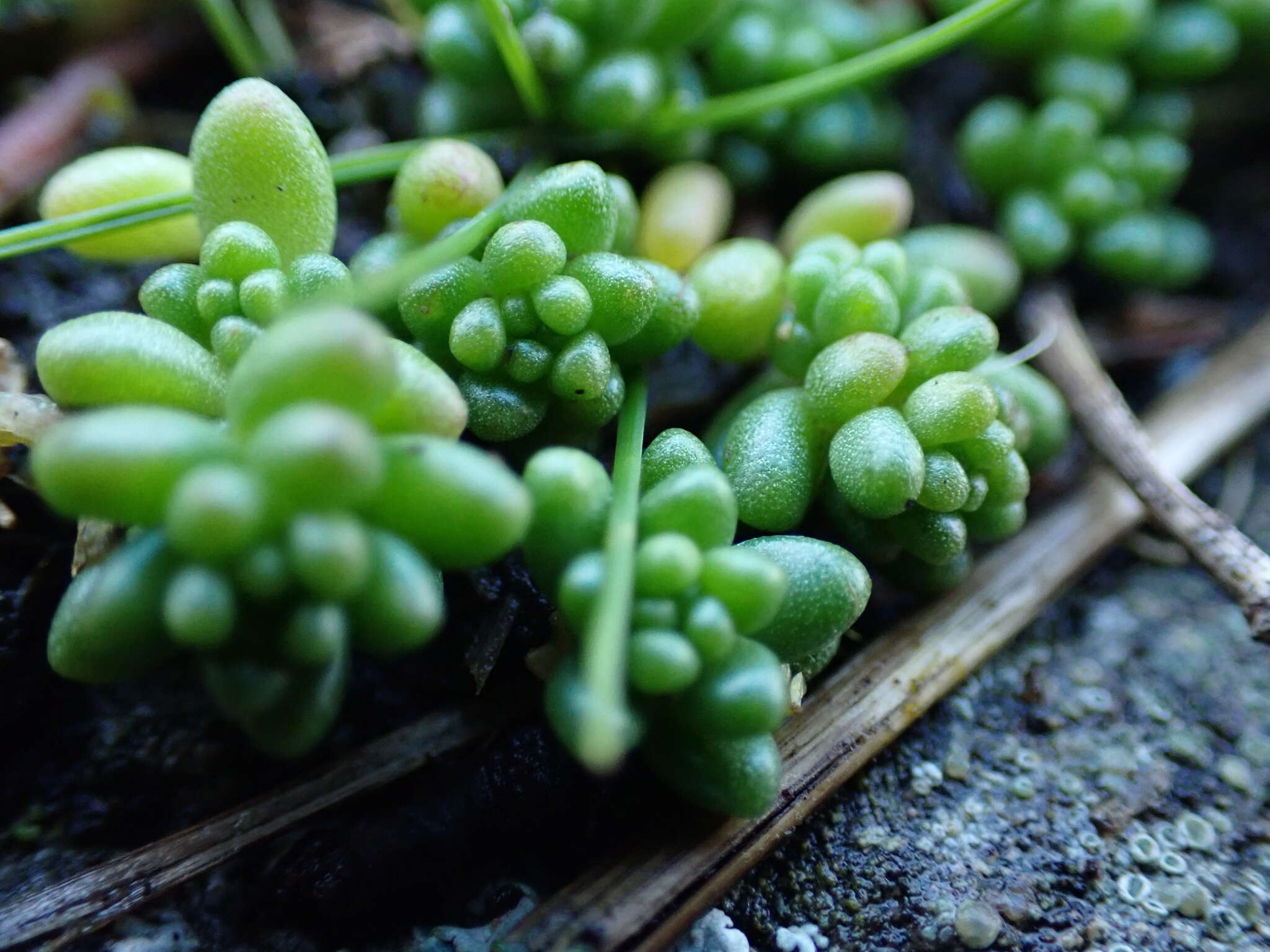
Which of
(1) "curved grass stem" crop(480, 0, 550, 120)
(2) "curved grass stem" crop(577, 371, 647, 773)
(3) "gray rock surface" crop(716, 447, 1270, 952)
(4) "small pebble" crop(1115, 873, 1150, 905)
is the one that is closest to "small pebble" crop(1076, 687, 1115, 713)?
(3) "gray rock surface" crop(716, 447, 1270, 952)

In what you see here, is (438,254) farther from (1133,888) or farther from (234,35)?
(1133,888)

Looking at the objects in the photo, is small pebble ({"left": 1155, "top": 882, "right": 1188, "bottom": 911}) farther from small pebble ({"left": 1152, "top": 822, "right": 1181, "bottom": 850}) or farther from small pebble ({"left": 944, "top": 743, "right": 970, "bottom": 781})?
small pebble ({"left": 944, "top": 743, "right": 970, "bottom": 781})

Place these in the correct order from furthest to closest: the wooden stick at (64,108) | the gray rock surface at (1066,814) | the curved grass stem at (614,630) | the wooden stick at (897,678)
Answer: the wooden stick at (64,108)
the gray rock surface at (1066,814)
the wooden stick at (897,678)
the curved grass stem at (614,630)

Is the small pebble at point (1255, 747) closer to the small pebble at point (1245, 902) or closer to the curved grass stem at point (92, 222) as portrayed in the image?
the small pebble at point (1245, 902)

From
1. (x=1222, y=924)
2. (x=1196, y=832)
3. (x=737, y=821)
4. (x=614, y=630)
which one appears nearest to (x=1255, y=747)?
(x=1196, y=832)

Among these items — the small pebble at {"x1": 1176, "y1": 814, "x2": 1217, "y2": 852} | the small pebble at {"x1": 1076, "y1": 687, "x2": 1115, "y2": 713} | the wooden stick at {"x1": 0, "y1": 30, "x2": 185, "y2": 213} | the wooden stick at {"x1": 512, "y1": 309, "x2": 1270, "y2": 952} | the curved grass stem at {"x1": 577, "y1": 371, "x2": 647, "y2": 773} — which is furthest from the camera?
the wooden stick at {"x1": 0, "y1": 30, "x2": 185, "y2": 213}

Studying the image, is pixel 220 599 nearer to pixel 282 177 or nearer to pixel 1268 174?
pixel 282 177

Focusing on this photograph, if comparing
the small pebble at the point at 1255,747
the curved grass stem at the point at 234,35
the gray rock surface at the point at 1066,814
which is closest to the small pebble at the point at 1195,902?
the gray rock surface at the point at 1066,814
